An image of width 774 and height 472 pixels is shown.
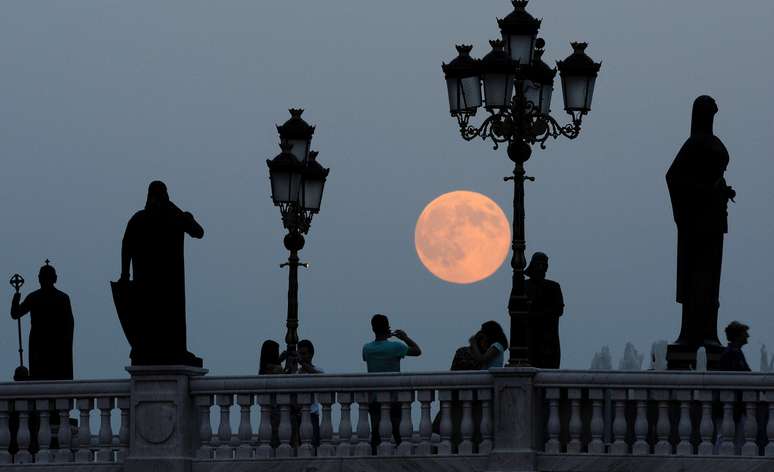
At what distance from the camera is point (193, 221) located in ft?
78.8

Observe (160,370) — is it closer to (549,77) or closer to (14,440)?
(14,440)

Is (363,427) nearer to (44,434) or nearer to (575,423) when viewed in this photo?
(575,423)

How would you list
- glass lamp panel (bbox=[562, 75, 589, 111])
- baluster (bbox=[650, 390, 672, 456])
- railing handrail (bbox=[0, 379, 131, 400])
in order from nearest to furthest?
baluster (bbox=[650, 390, 672, 456]) → railing handrail (bbox=[0, 379, 131, 400]) → glass lamp panel (bbox=[562, 75, 589, 111])

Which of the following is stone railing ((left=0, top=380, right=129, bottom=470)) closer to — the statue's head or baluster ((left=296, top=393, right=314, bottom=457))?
baluster ((left=296, top=393, right=314, bottom=457))

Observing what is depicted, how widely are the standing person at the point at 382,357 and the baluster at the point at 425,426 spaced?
1.10 ft

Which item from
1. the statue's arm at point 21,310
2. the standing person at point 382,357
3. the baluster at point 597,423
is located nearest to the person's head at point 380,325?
the standing person at point 382,357

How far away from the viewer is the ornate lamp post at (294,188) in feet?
97.2

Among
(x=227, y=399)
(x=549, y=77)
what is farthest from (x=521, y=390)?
(x=549, y=77)

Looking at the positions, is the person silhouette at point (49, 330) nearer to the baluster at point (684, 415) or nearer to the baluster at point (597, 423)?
the baluster at point (597, 423)

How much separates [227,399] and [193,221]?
5.76 ft

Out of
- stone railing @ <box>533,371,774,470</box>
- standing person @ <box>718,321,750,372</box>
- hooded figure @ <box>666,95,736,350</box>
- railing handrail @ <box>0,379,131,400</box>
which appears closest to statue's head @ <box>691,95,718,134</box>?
hooded figure @ <box>666,95,736,350</box>

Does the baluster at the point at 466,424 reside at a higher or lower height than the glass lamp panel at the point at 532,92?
lower

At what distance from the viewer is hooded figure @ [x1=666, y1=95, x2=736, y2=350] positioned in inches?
1001

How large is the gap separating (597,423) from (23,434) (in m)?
5.53
